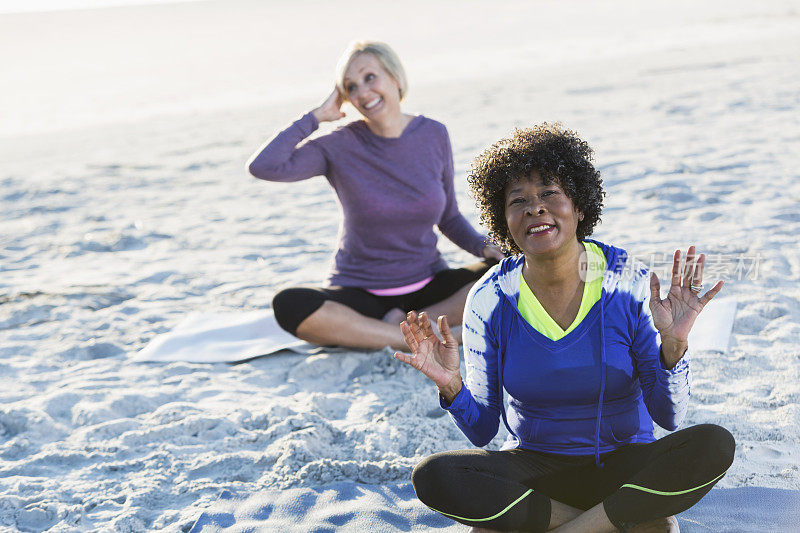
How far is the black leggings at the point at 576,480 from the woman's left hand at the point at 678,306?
0.24 meters

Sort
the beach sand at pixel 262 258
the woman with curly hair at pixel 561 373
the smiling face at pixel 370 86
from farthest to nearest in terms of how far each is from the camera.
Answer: the smiling face at pixel 370 86 → the beach sand at pixel 262 258 → the woman with curly hair at pixel 561 373

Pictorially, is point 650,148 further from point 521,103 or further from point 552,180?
point 552,180

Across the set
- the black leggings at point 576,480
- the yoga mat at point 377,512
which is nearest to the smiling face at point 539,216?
the black leggings at point 576,480

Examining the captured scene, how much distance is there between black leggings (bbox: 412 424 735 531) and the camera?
205 cm

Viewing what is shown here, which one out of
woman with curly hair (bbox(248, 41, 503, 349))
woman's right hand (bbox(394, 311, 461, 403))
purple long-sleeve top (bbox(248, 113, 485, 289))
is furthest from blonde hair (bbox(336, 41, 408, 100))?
woman's right hand (bbox(394, 311, 461, 403))

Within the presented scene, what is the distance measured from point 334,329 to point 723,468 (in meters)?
2.19

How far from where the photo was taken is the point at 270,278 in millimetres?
5352

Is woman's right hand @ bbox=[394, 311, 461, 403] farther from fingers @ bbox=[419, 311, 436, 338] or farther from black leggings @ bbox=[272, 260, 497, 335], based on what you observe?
black leggings @ bbox=[272, 260, 497, 335]

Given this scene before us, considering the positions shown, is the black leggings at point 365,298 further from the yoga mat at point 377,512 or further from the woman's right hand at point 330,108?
the yoga mat at point 377,512

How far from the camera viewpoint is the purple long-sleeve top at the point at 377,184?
12.9ft

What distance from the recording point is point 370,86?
382 cm

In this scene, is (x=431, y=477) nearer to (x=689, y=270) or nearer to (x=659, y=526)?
(x=659, y=526)

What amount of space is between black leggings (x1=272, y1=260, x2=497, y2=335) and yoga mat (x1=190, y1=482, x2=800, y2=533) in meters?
1.22

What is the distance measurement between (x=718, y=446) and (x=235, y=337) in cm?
288
